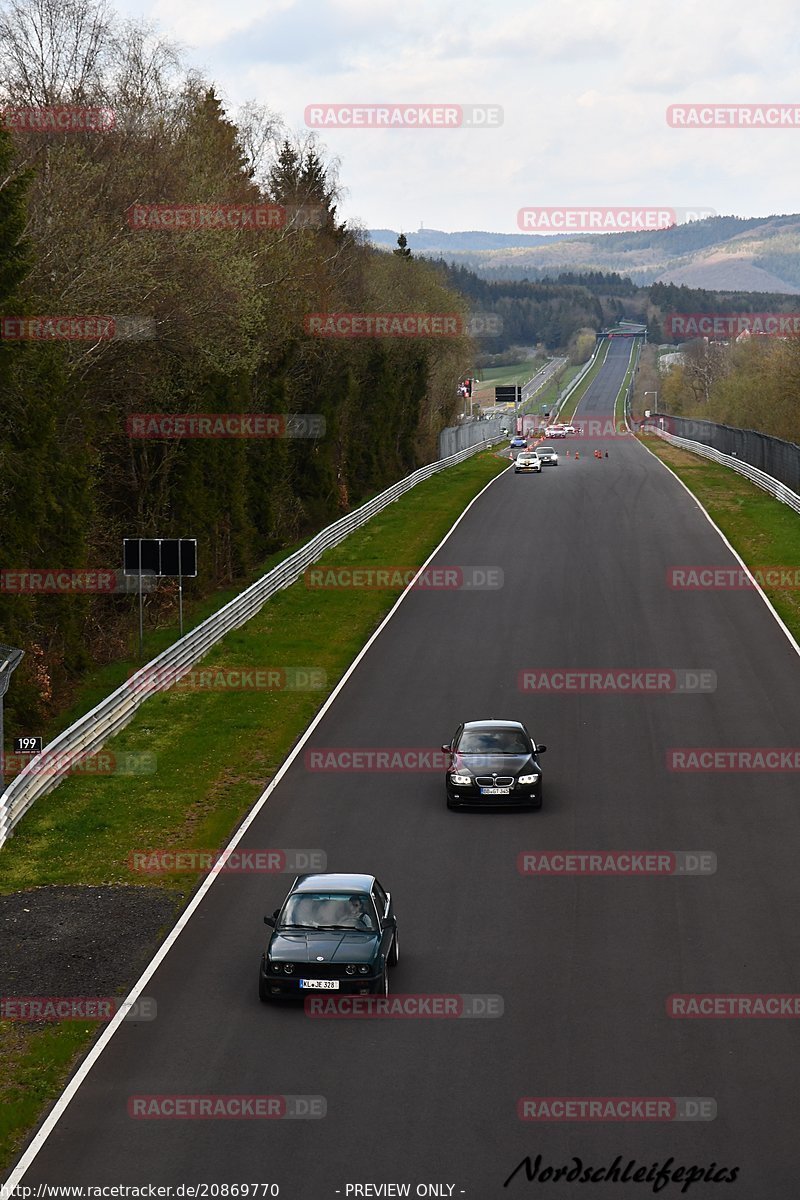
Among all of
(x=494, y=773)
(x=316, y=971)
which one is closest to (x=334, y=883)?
(x=316, y=971)

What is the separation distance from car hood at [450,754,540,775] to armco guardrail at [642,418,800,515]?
127 ft

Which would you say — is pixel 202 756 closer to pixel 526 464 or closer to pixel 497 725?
pixel 497 725

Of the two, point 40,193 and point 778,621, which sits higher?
point 40,193

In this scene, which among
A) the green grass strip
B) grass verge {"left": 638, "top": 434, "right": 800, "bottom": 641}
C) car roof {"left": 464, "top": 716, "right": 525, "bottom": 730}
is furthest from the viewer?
grass verge {"left": 638, "top": 434, "right": 800, "bottom": 641}

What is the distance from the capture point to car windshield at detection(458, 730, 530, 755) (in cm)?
2684

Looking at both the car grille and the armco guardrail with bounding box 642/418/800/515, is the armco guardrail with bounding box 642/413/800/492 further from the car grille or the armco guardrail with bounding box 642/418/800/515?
the car grille

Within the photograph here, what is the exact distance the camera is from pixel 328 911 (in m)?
18.4

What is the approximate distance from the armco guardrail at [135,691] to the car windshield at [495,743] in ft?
27.1

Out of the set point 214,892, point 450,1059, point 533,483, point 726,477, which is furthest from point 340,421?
point 450,1059

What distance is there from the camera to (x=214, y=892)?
22.3 m

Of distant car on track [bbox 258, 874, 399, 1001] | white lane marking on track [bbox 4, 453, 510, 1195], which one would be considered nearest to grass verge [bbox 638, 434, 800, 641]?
white lane marking on track [bbox 4, 453, 510, 1195]

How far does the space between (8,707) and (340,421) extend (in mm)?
44519

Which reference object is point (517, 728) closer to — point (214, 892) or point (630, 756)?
point (630, 756)

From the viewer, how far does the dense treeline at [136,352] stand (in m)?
32.7
